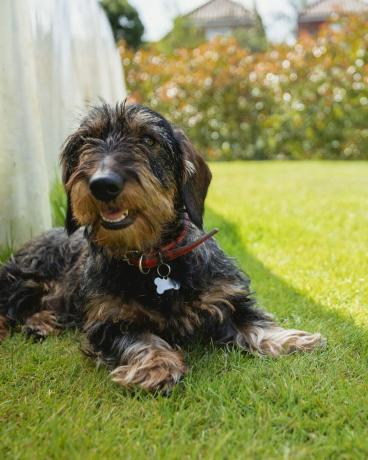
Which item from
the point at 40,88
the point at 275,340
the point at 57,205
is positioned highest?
the point at 40,88

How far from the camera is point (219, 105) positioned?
668 inches

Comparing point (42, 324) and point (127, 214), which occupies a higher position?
point (127, 214)

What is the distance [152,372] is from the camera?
2.73 m

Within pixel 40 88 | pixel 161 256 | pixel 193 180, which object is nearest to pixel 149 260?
pixel 161 256

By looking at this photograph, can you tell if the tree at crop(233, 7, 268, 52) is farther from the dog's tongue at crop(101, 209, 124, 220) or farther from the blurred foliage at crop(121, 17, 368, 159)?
the dog's tongue at crop(101, 209, 124, 220)

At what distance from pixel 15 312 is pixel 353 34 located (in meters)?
14.3

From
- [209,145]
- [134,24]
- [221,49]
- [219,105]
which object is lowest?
[209,145]

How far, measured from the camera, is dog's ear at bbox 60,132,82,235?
3.36 m

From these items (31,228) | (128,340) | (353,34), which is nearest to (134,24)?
(353,34)

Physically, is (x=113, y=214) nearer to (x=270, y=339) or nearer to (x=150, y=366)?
(x=150, y=366)

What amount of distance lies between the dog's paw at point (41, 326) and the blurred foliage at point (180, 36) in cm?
3359

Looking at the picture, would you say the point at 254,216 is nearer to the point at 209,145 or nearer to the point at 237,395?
the point at 237,395

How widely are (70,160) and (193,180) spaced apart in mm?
807

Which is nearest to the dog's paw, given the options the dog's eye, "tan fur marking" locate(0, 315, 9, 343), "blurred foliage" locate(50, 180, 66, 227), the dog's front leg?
"tan fur marking" locate(0, 315, 9, 343)
